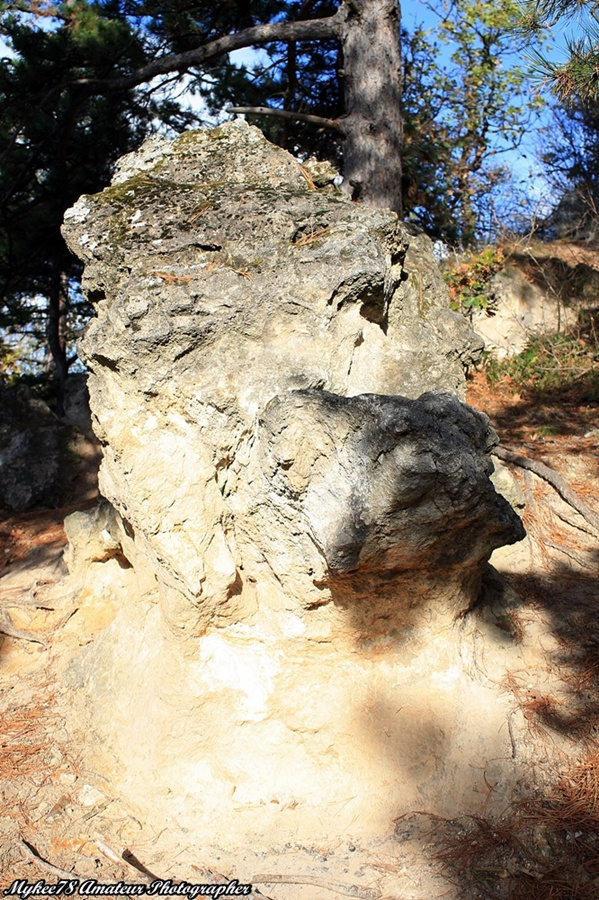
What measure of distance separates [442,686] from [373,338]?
1.54m

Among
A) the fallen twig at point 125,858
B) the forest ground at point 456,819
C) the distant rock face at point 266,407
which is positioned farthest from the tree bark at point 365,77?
the fallen twig at point 125,858

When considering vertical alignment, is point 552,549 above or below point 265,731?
above

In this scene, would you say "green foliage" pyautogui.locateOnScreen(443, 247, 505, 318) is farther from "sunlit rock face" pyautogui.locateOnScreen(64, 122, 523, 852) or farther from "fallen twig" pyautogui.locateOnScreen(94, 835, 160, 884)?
"fallen twig" pyautogui.locateOnScreen(94, 835, 160, 884)

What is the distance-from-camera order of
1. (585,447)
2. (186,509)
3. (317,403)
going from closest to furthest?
1. (317,403)
2. (186,509)
3. (585,447)

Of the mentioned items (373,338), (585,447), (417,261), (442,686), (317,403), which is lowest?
(442,686)

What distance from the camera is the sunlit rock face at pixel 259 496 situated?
257 centimetres

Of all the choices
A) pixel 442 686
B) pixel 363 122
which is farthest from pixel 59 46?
pixel 442 686

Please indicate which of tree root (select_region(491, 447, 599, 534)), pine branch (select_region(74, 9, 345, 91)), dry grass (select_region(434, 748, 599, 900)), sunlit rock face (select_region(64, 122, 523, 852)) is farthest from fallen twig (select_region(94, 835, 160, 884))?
pine branch (select_region(74, 9, 345, 91))

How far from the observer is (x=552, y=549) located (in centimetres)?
399

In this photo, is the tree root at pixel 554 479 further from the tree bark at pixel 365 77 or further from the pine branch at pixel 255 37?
the pine branch at pixel 255 37

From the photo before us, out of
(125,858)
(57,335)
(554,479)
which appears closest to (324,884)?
(125,858)

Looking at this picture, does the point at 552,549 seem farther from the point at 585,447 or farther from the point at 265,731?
the point at 265,731

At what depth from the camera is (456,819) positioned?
2.58 m

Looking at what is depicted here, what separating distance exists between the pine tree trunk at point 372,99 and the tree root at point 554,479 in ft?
8.27
